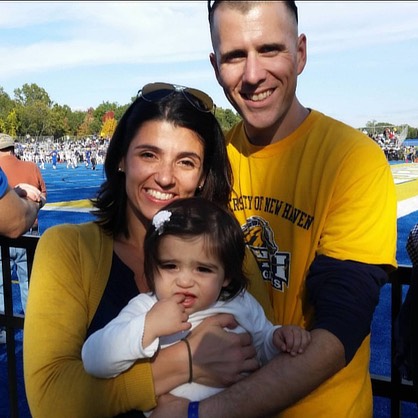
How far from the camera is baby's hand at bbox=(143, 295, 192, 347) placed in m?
1.47

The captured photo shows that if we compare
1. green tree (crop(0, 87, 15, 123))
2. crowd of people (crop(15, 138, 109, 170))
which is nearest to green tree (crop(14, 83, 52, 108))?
green tree (crop(0, 87, 15, 123))

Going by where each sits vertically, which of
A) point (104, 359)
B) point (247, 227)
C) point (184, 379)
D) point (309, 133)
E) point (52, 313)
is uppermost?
point (309, 133)

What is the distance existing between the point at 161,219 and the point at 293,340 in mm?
575

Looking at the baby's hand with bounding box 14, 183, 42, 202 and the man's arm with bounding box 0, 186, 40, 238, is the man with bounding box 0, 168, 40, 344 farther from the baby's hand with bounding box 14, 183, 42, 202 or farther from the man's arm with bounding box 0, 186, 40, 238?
the baby's hand with bounding box 14, 183, 42, 202

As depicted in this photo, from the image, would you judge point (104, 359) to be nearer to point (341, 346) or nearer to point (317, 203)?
point (341, 346)

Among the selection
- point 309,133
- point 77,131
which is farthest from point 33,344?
point 77,131

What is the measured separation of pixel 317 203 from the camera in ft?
5.32

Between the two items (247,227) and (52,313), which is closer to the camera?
(52,313)

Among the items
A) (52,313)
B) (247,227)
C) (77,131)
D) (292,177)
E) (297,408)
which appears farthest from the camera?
(77,131)

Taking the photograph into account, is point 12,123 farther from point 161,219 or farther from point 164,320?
point 164,320

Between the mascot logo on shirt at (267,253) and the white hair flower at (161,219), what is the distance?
351 mm

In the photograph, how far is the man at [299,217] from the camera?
145cm

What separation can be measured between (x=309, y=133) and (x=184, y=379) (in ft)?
3.02

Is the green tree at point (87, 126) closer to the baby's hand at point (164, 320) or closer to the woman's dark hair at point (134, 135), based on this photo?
the woman's dark hair at point (134, 135)
